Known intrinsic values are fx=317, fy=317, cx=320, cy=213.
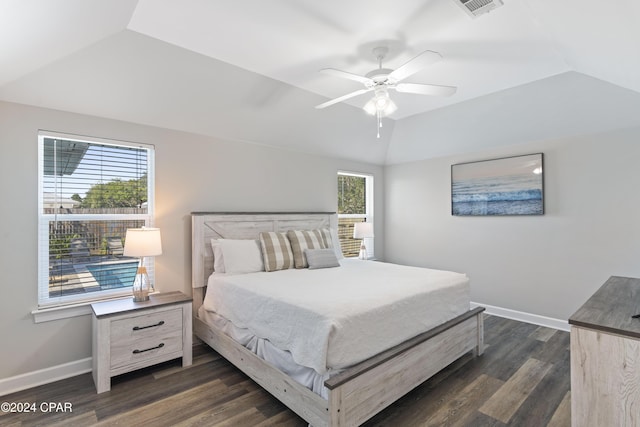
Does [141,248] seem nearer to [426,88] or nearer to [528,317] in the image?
[426,88]

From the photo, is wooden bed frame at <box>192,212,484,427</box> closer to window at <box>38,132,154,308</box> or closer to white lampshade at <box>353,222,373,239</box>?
window at <box>38,132,154,308</box>

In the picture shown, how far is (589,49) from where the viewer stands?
2246mm

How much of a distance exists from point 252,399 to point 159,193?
2.10m

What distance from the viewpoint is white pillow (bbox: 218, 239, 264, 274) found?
3.21 meters

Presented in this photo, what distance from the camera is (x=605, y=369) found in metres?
1.48

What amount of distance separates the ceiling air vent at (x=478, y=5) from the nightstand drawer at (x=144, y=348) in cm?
327

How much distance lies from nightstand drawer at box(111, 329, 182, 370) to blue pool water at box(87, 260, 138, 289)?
27.8 inches

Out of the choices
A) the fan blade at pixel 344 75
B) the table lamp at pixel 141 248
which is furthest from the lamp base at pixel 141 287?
the fan blade at pixel 344 75

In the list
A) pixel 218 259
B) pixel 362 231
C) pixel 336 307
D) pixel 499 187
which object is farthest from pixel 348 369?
pixel 499 187

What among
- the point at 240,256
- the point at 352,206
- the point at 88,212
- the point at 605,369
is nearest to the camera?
the point at 605,369

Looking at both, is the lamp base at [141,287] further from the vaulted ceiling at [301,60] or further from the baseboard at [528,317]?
the baseboard at [528,317]

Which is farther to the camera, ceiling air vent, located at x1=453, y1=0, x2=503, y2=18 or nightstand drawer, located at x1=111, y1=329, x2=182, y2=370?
nightstand drawer, located at x1=111, y1=329, x2=182, y2=370

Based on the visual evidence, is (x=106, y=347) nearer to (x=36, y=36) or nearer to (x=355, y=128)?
(x=36, y=36)

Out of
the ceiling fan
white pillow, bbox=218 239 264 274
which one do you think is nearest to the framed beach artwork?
the ceiling fan
